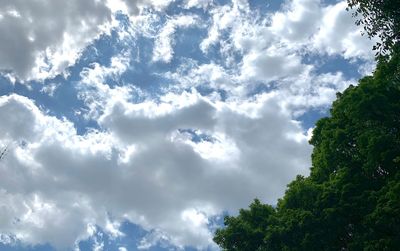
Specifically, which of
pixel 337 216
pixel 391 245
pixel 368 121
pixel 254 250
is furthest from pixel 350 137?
pixel 254 250

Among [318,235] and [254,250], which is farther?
[254,250]

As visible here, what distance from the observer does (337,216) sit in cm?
2116

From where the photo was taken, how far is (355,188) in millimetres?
21250

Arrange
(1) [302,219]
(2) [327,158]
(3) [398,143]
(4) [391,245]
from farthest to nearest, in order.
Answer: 1. (2) [327,158]
2. (1) [302,219]
3. (3) [398,143]
4. (4) [391,245]

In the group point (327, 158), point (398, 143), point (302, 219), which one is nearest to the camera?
point (398, 143)

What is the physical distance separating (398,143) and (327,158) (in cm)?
445

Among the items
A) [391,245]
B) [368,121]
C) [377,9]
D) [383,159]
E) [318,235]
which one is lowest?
[391,245]

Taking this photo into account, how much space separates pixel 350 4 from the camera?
65.5 feet

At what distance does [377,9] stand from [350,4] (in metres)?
1.35

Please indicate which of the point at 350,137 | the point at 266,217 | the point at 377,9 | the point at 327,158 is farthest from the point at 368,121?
the point at 266,217

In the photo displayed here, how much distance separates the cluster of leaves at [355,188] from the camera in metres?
19.9

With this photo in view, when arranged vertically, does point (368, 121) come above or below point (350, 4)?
below

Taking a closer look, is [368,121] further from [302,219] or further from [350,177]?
[302,219]

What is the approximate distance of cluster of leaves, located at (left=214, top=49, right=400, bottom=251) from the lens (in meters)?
19.9
